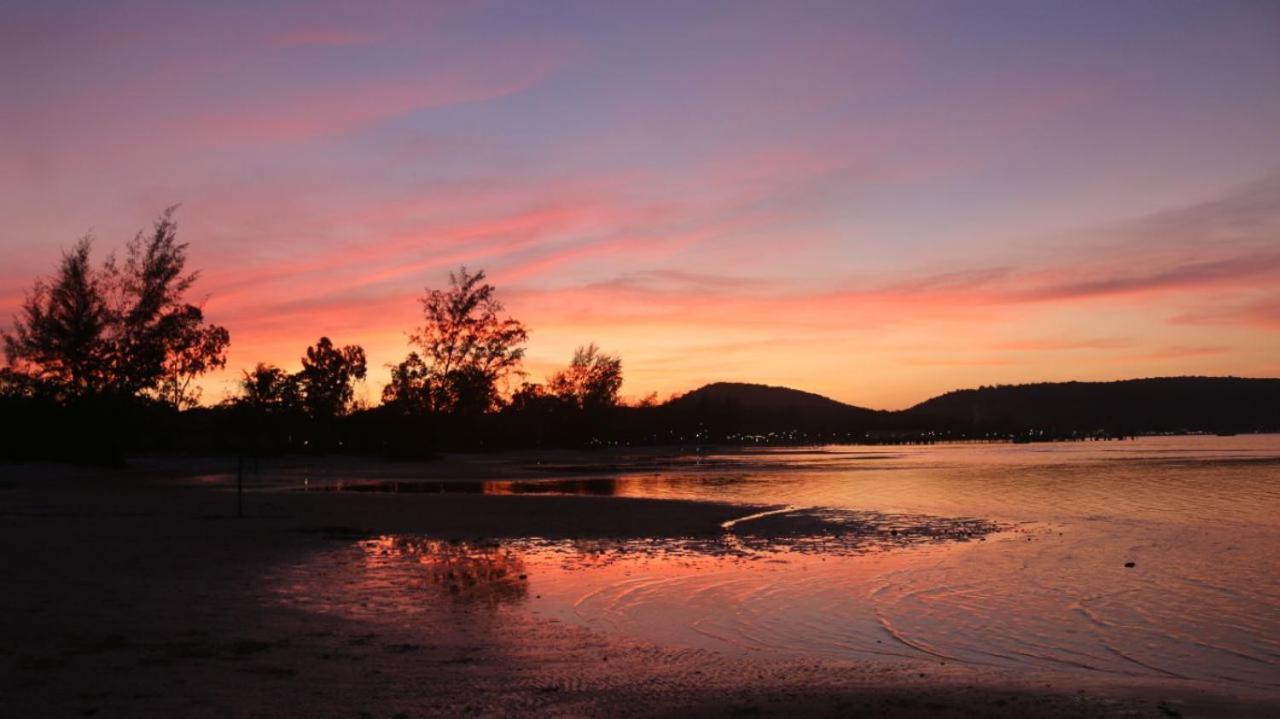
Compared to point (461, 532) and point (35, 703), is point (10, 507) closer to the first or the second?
point (461, 532)

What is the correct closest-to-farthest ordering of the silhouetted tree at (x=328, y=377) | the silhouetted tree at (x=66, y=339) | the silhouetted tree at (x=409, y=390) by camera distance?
the silhouetted tree at (x=66, y=339) → the silhouetted tree at (x=409, y=390) → the silhouetted tree at (x=328, y=377)

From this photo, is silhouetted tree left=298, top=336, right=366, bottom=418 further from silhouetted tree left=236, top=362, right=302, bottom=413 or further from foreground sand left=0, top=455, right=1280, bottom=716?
foreground sand left=0, top=455, right=1280, bottom=716

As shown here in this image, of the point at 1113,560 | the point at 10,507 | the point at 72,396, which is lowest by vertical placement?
the point at 1113,560

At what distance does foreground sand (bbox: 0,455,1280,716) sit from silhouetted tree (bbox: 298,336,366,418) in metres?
89.2

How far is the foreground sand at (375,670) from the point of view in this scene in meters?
9.28

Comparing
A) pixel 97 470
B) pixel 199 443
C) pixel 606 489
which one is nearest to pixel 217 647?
pixel 606 489

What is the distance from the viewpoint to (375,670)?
1056 centimetres

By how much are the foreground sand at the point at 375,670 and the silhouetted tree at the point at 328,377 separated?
293ft

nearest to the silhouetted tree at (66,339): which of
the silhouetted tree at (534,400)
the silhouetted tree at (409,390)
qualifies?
the silhouetted tree at (409,390)

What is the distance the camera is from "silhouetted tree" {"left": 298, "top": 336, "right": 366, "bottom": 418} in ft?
342

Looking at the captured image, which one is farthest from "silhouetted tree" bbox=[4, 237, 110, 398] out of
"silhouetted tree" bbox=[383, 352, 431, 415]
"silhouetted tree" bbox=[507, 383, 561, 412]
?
"silhouetted tree" bbox=[507, 383, 561, 412]

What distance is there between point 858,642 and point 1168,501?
3393cm

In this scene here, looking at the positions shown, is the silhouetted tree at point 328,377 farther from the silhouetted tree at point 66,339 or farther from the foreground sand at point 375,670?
the foreground sand at point 375,670

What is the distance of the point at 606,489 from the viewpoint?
48750 mm
